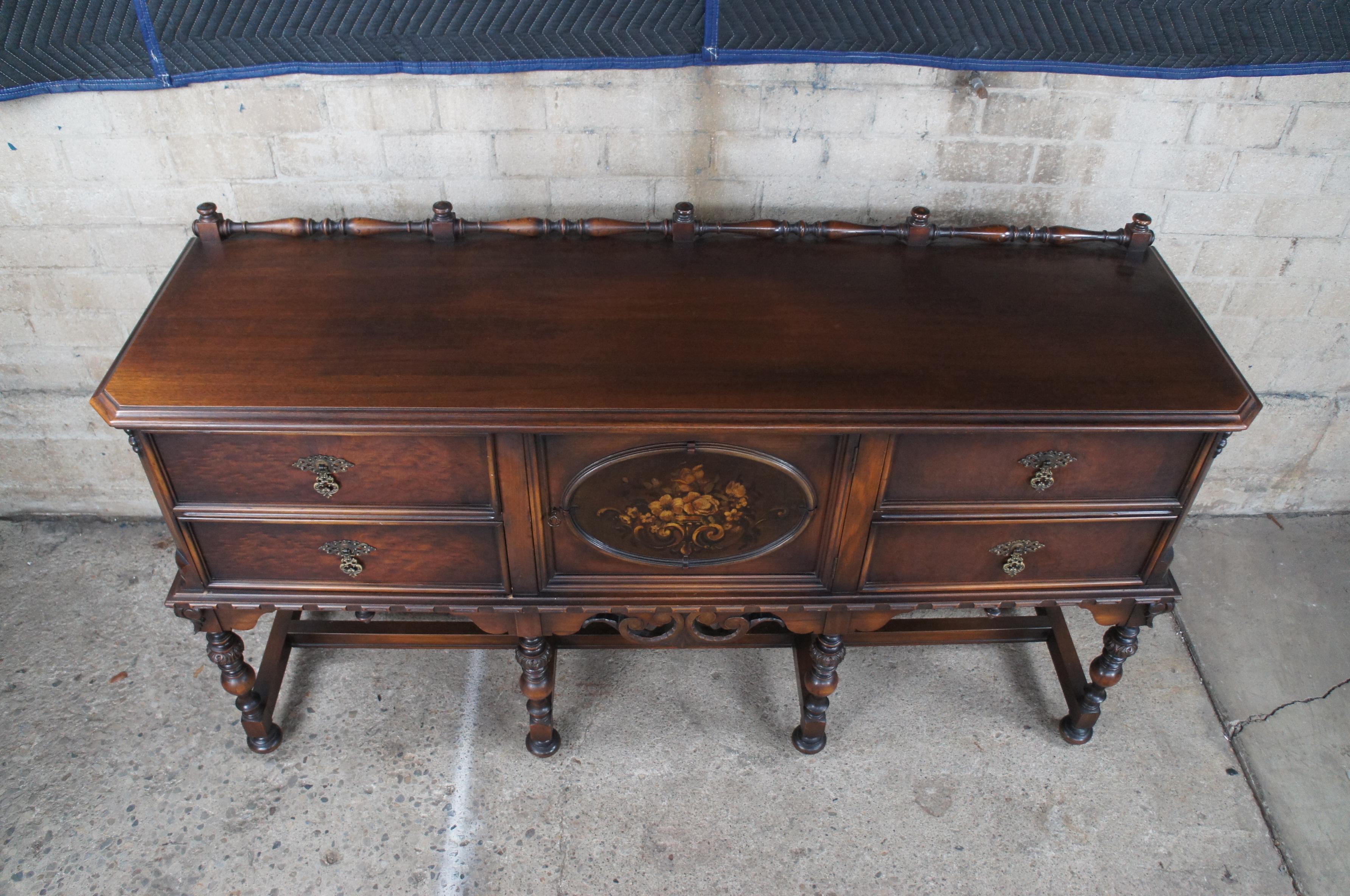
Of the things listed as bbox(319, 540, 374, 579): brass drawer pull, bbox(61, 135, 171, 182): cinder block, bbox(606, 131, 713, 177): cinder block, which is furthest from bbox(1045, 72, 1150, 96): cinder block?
bbox(61, 135, 171, 182): cinder block

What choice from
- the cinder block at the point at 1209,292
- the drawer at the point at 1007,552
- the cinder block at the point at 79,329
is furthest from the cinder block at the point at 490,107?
the cinder block at the point at 1209,292

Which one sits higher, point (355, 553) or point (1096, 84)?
point (1096, 84)

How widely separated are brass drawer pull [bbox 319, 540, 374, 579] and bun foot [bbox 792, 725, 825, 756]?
115 cm

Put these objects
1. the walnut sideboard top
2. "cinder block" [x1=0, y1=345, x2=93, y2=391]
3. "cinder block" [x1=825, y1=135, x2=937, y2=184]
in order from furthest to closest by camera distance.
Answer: "cinder block" [x1=0, y1=345, x2=93, y2=391]
"cinder block" [x1=825, y1=135, x2=937, y2=184]
the walnut sideboard top

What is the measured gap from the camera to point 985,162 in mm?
2275

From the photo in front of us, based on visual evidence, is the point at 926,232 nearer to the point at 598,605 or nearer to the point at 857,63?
the point at 857,63

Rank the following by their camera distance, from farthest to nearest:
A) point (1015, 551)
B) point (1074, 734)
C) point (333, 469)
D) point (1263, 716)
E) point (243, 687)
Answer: point (1263, 716) < point (1074, 734) < point (243, 687) < point (1015, 551) < point (333, 469)

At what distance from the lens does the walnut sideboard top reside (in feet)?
5.50

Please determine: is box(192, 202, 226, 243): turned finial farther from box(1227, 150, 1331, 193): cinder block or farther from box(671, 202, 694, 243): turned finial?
box(1227, 150, 1331, 193): cinder block

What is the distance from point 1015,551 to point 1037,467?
0.24m

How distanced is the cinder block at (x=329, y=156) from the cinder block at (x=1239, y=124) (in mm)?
1967

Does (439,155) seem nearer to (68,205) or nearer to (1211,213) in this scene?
(68,205)

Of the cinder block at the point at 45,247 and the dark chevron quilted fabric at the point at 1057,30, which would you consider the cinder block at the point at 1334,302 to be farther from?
the cinder block at the point at 45,247

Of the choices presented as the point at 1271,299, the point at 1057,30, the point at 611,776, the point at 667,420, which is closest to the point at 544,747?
the point at 611,776
